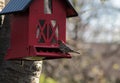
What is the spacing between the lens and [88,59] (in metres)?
18.5

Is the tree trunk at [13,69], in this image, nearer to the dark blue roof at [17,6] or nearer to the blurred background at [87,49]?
the dark blue roof at [17,6]

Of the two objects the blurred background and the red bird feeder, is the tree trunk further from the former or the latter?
the blurred background

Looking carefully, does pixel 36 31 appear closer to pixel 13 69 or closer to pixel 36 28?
pixel 36 28

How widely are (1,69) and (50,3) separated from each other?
2.59 ft

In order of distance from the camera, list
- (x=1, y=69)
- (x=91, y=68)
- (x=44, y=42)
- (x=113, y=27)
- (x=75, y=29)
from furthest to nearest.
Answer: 1. (x=91, y=68)
2. (x=113, y=27)
3. (x=75, y=29)
4. (x=1, y=69)
5. (x=44, y=42)

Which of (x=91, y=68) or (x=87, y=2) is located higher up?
(x=87, y=2)

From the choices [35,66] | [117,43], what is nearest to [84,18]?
[117,43]

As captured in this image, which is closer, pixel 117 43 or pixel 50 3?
pixel 50 3

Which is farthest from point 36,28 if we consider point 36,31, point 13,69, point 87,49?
point 87,49

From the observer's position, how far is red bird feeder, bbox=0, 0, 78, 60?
14.6 feet

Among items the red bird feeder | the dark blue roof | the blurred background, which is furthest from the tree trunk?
the blurred background

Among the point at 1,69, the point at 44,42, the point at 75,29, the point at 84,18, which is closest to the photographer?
the point at 44,42

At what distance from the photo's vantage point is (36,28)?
454 cm

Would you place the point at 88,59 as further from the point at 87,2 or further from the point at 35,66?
the point at 35,66
